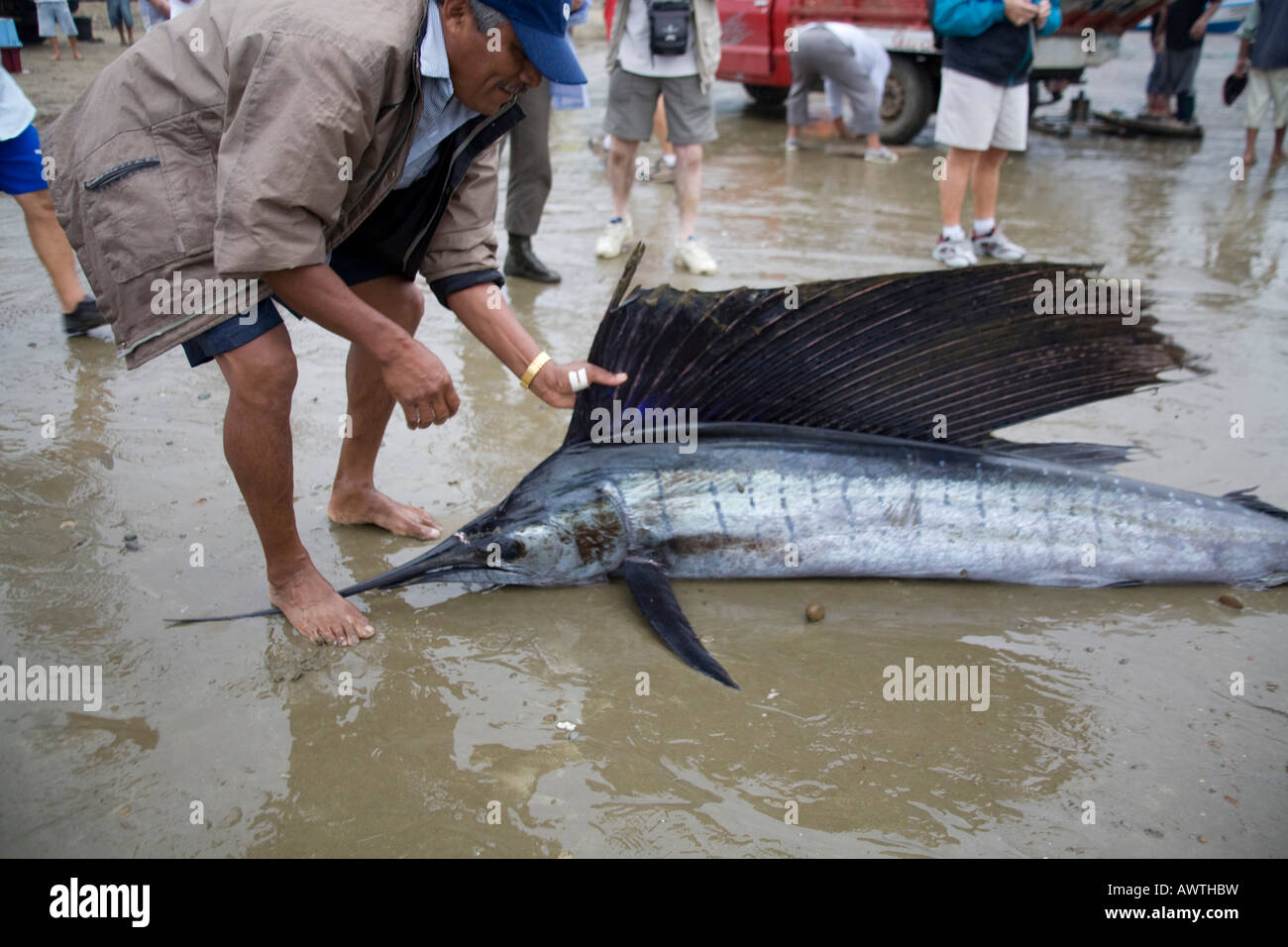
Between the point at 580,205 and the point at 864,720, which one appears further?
the point at 580,205

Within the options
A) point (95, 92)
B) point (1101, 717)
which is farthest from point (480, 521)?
point (1101, 717)

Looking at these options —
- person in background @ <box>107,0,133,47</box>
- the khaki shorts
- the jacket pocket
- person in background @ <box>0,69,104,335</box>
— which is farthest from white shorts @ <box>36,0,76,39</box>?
the jacket pocket

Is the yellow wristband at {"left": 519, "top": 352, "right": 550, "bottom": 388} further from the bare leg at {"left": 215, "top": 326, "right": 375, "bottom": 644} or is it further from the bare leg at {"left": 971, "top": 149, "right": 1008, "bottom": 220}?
the bare leg at {"left": 971, "top": 149, "right": 1008, "bottom": 220}

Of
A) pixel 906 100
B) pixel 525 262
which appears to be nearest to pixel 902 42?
pixel 906 100

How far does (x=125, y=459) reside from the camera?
3.22m

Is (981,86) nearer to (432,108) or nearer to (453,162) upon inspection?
(453,162)

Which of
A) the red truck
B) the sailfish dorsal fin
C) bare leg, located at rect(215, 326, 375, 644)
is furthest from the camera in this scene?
the red truck

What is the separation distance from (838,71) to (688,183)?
12.2 ft

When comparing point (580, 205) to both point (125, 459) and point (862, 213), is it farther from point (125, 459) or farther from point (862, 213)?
point (125, 459)

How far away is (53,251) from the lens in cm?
420

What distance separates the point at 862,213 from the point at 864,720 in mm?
5095

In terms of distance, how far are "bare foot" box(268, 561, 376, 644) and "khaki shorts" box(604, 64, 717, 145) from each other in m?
3.59

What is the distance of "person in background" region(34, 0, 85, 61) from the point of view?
1045 cm

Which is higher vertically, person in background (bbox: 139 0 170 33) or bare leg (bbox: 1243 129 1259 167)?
person in background (bbox: 139 0 170 33)
